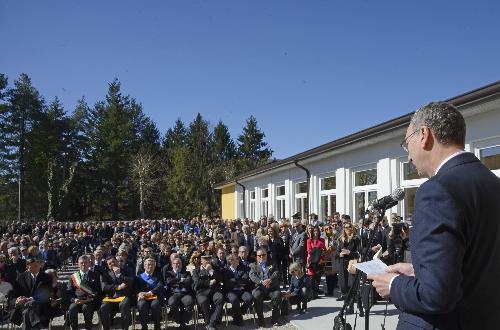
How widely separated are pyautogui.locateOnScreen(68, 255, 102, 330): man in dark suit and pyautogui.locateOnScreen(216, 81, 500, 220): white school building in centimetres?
727

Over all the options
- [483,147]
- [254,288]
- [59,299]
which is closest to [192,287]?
[254,288]

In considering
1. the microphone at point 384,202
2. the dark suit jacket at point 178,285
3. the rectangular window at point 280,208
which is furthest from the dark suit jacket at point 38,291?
the rectangular window at point 280,208

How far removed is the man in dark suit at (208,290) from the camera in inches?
332

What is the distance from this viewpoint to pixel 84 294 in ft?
27.8

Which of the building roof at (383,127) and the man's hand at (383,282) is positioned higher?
the building roof at (383,127)

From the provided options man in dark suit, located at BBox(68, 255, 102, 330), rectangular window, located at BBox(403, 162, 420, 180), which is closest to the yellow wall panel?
rectangular window, located at BBox(403, 162, 420, 180)

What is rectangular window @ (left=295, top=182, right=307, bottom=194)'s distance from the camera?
63.0 feet

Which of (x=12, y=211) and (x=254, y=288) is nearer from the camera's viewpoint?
(x=254, y=288)

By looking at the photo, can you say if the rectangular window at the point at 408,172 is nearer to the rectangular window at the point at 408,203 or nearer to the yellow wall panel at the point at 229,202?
the rectangular window at the point at 408,203

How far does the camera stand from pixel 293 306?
33.0 feet

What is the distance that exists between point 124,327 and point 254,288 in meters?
2.70

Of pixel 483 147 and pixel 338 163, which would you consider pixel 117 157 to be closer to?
pixel 338 163

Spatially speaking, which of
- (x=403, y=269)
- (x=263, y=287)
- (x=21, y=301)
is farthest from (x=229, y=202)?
(x=403, y=269)

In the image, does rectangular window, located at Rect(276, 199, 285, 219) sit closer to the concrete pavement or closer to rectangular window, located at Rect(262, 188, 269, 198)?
rectangular window, located at Rect(262, 188, 269, 198)
